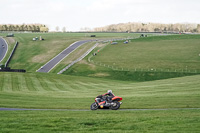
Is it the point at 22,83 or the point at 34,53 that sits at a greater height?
the point at 22,83

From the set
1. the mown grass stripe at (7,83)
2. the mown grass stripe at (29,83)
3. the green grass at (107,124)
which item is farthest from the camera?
the mown grass stripe at (29,83)

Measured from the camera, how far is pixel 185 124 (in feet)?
70.1

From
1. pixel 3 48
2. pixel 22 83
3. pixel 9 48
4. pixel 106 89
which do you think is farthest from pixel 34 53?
pixel 106 89

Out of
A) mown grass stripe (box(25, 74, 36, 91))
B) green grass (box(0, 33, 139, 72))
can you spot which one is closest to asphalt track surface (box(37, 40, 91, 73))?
green grass (box(0, 33, 139, 72))

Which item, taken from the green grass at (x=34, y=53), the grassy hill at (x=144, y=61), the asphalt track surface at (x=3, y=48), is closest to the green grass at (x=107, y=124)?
the grassy hill at (x=144, y=61)

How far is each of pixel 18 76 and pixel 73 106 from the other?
130 ft

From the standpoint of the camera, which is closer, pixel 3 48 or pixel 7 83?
pixel 7 83

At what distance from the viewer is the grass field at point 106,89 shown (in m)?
21.9

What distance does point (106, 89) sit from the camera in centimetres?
5462

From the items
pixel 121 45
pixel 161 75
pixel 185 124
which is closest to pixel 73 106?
pixel 185 124

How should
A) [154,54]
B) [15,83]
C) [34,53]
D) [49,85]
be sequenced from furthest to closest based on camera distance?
[34,53], [154,54], [49,85], [15,83]

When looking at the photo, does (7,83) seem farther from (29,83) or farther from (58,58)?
(58,58)

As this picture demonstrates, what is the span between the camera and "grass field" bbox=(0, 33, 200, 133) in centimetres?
2186

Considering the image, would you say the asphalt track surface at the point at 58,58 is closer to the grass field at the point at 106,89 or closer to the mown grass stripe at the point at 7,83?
the grass field at the point at 106,89
